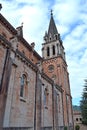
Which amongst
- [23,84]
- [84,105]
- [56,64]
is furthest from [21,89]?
[84,105]

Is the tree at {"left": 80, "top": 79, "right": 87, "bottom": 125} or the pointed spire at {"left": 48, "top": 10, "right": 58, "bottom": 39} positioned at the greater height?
the pointed spire at {"left": 48, "top": 10, "right": 58, "bottom": 39}

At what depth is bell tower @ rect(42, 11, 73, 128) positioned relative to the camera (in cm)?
3025

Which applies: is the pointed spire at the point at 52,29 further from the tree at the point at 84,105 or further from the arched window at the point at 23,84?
the arched window at the point at 23,84

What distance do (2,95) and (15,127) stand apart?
3.19m

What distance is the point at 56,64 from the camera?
32.3 metres

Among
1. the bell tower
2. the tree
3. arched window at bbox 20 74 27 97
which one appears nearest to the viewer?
arched window at bbox 20 74 27 97

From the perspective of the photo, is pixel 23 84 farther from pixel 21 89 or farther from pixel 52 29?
pixel 52 29

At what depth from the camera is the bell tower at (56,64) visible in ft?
99.3

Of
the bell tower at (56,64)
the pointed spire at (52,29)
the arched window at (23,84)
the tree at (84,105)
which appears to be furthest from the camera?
the pointed spire at (52,29)

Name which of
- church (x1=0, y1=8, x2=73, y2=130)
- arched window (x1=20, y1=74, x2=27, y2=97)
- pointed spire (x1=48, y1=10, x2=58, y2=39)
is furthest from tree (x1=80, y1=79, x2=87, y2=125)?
arched window (x1=20, y1=74, x2=27, y2=97)

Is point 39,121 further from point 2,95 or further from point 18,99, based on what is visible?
point 2,95

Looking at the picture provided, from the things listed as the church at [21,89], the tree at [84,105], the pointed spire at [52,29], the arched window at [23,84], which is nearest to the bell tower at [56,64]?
the pointed spire at [52,29]

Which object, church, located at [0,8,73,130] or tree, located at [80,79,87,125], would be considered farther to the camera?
tree, located at [80,79,87,125]

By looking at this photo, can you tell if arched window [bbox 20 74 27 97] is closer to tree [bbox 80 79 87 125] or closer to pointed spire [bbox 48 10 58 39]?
tree [bbox 80 79 87 125]
